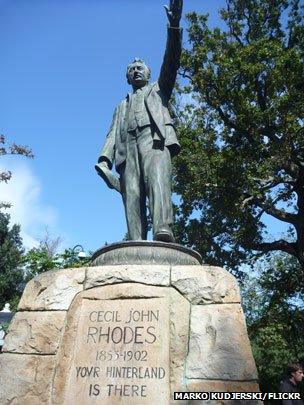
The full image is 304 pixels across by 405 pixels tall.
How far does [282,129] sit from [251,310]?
16158 millimetres

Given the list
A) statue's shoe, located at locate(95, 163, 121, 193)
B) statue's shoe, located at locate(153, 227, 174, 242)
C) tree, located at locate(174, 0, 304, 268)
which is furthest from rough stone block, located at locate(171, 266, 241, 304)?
tree, located at locate(174, 0, 304, 268)

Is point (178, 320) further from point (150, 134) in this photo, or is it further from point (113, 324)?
point (150, 134)

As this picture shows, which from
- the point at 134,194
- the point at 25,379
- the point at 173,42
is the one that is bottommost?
the point at 25,379

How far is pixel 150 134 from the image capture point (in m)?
5.17

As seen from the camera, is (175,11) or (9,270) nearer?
(175,11)


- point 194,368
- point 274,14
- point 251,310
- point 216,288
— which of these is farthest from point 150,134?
point 251,310

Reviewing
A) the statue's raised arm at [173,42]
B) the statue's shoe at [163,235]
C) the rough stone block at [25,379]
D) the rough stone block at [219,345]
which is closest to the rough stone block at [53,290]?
the rough stone block at [25,379]

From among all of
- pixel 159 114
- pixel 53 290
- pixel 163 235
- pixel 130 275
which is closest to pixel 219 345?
pixel 130 275

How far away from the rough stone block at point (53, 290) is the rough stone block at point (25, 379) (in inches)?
17.5

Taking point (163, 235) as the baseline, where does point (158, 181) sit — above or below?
above

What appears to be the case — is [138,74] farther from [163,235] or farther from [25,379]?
[25,379]

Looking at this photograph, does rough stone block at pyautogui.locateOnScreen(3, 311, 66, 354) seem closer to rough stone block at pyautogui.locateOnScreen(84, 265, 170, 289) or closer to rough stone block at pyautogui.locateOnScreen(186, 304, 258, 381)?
rough stone block at pyautogui.locateOnScreen(84, 265, 170, 289)

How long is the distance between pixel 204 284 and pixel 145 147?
1.84m

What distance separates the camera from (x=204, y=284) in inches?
154
